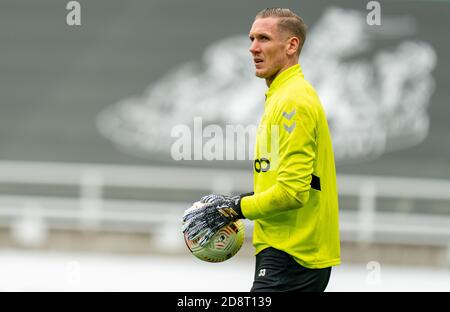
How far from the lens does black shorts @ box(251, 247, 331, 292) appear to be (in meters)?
5.44

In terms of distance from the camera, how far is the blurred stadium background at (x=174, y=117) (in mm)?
16484

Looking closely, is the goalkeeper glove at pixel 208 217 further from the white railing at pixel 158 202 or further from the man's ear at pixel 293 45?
the white railing at pixel 158 202

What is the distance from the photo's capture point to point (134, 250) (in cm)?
1625

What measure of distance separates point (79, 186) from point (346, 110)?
4712 mm

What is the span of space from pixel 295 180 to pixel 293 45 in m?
0.77

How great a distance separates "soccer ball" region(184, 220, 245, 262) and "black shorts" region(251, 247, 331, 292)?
0.31 meters
